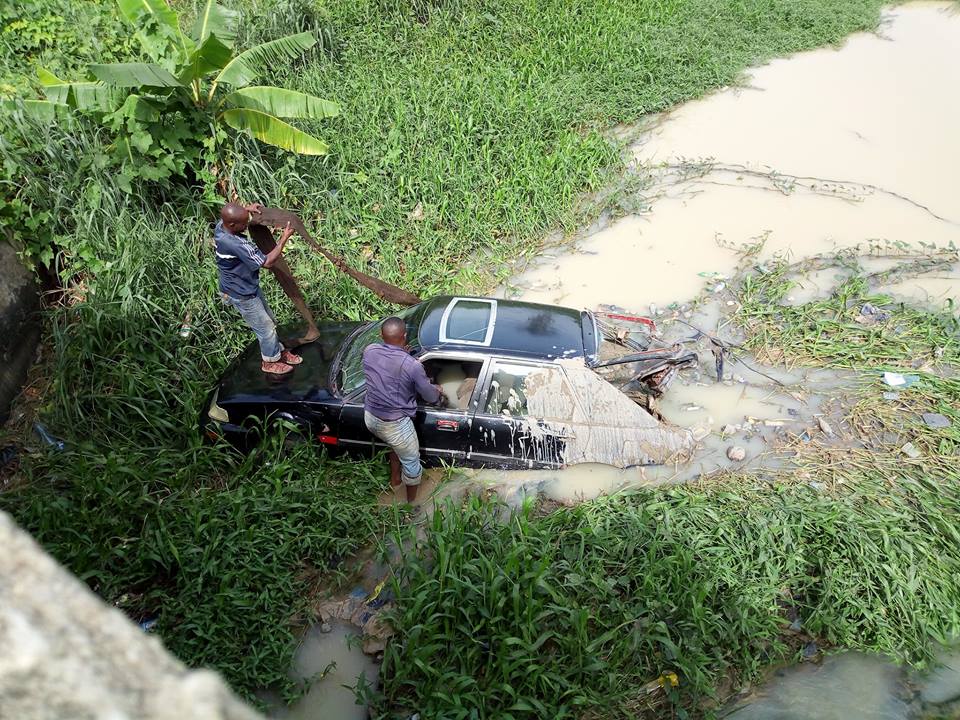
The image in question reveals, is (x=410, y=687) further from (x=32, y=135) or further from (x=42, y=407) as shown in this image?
(x=32, y=135)

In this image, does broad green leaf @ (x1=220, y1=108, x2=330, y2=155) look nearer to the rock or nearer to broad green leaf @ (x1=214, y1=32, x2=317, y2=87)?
broad green leaf @ (x1=214, y1=32, x2=317, y2=87)

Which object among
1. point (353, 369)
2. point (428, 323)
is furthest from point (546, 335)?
point (353, 369)

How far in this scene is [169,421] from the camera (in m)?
5.41

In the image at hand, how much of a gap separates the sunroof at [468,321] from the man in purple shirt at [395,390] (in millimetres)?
391

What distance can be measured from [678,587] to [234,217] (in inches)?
161

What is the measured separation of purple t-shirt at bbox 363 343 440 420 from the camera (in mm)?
4293

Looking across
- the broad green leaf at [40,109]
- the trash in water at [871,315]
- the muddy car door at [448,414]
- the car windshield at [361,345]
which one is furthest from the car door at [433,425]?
the trash in water at [871,315]

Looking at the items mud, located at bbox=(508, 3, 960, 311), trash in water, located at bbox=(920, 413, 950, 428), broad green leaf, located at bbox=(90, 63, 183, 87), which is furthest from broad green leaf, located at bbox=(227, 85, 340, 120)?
trash in water, located at bbox=(920, 413, 950, 428)

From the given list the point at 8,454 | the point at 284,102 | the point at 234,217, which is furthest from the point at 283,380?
the point at 284,102

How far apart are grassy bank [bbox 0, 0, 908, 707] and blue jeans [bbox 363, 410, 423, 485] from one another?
401 millimetres

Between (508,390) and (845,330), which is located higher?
(508,390)

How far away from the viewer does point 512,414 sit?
4762 mm

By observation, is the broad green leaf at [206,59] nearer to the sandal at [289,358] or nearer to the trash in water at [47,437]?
the sandal at [289,358]

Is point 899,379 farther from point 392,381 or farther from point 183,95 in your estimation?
point 183,95
